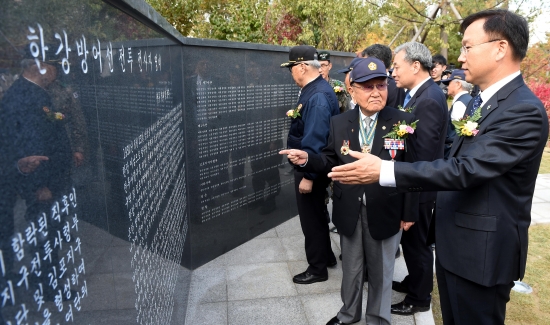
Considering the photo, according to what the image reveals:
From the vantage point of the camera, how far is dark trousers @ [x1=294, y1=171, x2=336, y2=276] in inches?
164

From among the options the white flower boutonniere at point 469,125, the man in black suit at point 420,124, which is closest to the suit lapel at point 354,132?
the man in black suit at point 420,124

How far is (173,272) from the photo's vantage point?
3053mm

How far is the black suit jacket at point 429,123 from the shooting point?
10.7 ft

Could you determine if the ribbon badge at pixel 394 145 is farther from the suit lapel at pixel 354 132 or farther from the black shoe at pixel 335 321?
the black shoe at pixel 335 321

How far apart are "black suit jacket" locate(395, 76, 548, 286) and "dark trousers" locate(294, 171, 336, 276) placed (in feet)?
6.50

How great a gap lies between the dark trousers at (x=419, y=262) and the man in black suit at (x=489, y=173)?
4.08 ft

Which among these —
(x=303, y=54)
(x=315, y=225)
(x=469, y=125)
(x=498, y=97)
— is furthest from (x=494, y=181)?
(x=303, y=54)

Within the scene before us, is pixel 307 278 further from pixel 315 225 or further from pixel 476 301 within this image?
pixel 476 301

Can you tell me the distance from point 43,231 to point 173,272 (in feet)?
6.92

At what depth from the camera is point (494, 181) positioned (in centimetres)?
214

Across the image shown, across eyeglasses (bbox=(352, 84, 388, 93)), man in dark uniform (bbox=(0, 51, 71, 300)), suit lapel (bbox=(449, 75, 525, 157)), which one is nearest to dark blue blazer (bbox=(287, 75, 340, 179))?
eyeglasses (bbox=(352, 84, 388, 93))

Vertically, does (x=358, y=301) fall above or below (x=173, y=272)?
below

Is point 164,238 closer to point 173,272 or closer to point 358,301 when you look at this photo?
point 173,272

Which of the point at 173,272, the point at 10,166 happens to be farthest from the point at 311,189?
the point at 10,166
